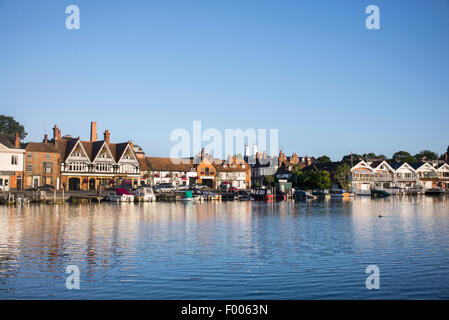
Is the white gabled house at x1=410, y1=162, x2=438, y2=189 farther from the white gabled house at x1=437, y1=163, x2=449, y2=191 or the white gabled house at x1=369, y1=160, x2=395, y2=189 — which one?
the white gabled house at x1=369, y1=160, x2=395, y2=189

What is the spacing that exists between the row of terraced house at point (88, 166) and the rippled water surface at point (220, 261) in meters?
53.0

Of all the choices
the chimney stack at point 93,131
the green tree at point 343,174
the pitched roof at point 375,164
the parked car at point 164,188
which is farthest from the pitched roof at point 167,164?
the pitched roof at point 375,164

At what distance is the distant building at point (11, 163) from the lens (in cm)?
8881

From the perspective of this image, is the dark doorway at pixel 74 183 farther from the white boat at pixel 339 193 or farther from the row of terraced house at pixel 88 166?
the white boat at pixel 339 193

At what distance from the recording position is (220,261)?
82.0 ft

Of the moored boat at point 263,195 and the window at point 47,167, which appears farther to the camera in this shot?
the moored boat at point 263,195

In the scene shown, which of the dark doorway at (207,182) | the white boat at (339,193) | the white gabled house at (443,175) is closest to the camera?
the white boat at (339,193)

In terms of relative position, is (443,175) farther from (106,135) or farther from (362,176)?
(106,135)

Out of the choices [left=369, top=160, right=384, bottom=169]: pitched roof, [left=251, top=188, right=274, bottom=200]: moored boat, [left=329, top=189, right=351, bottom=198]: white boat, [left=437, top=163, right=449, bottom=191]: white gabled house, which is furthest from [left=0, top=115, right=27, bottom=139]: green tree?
[left=437, top=163, right=449, bottom=191]: white gabled house

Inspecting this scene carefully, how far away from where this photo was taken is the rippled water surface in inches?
742
